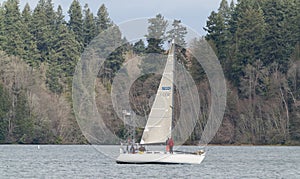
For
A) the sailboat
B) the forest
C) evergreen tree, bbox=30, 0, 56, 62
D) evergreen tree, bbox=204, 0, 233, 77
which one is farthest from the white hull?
evergreen tree, bbox=30, 0, 56, 62

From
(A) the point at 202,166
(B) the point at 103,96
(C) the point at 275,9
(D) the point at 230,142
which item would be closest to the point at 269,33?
(C) the point at 275,9

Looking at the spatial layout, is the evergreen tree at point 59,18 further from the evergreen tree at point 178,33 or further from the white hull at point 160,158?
the white hull at point 160,158

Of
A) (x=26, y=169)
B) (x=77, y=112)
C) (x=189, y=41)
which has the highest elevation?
(x=189, y=41)

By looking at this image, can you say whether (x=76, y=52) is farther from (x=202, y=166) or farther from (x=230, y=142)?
(x=202, y=166)

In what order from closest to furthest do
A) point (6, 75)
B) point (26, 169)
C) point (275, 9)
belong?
point (26, 169) < point (6, 75) < point (275, 9)

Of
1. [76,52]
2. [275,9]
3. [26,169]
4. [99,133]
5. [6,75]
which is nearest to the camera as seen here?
[26,169]

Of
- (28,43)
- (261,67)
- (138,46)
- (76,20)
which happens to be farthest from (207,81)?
(76,20)

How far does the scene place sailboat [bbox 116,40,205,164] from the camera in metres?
64.4

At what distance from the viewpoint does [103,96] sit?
122 meters

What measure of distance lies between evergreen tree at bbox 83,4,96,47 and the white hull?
310ft

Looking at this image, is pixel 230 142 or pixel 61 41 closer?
pixel 230 142

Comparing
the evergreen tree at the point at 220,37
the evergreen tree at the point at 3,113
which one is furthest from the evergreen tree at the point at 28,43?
the evergreen tree at the point at 220,37

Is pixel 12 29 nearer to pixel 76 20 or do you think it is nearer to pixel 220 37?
pixel 76 20

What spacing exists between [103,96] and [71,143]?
795 cm
